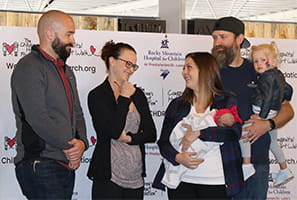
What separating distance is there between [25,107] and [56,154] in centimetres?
36

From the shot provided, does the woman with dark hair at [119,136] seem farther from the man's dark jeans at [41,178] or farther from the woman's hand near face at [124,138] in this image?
the man's dark jeans at [41,178]

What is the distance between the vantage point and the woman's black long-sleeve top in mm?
3318

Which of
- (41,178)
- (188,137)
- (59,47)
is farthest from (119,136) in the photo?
(59,47)

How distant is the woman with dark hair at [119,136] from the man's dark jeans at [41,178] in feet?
1.16

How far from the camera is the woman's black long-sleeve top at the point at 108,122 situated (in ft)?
10.9

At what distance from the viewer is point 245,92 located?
3.39m

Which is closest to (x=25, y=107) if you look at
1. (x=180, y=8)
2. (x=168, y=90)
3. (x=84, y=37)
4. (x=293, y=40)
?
(x=84, y=37)

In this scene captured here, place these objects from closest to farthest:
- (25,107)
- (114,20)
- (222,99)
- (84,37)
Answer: (25,107) → (222,99) → (84,37) → (114,20)

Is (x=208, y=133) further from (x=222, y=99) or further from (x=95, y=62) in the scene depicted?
(x=95, y=62)

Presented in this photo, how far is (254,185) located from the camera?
3.42 metres

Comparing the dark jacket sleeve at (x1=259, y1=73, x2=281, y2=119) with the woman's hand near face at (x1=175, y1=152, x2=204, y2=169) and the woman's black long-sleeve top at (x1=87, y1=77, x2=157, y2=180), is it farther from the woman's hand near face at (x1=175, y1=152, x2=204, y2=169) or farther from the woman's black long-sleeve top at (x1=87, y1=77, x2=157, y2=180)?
the woman's black long-sleeve top at (x1=87, y1=77, x2=157, y2=180)

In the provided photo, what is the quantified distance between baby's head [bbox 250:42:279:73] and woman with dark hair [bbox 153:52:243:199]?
0.33 metres

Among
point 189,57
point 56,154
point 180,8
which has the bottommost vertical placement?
point 56,154

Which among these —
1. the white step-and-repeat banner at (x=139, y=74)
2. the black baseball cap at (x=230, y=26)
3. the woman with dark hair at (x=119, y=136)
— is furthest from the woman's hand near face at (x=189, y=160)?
the white step-and-repeat banner at (x=139, y=74)
